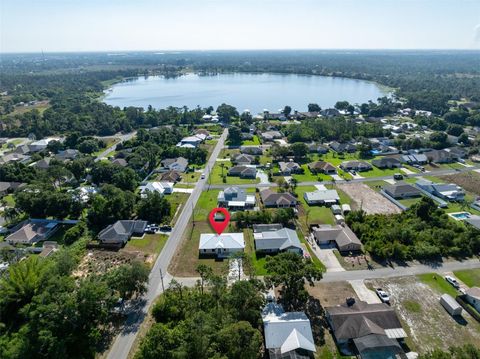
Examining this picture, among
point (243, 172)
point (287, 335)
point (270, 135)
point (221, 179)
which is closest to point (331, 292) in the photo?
point (287, 335)

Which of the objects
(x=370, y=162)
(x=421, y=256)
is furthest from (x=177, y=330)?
(x=370, y=162)

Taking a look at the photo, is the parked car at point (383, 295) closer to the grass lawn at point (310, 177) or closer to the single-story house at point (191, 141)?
the grass lawn at point (310, 177)

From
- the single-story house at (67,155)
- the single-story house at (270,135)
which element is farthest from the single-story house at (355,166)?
the single-story house at (67,155)

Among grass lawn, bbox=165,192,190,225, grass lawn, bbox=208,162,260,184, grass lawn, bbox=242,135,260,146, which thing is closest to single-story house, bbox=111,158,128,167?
grass lawn, bbox=165,192,190,225

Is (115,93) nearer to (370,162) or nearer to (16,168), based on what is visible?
(16,168)

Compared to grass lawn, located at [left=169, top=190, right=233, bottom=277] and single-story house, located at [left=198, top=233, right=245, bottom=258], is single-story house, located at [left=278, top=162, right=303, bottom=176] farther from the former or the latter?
single-story house, located at [left=198, top=233, right=245, bottom=258]

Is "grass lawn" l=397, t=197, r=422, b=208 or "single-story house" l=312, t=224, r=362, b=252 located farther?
"grass lawn" l=397, t=197, r=422, b=208
